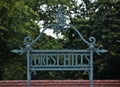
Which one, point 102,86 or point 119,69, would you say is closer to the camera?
point 102,86

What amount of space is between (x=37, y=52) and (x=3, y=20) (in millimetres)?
6044

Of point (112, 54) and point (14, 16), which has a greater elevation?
point (14, 16)

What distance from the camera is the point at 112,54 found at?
47.8 feet

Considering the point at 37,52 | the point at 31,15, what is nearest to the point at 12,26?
the point at 31,15

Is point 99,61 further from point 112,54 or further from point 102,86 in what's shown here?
point 102,86

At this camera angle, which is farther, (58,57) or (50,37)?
(50,37)

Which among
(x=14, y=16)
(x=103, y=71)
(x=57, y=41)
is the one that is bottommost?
(x=103, y=71)

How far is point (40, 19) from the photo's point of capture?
18.1m

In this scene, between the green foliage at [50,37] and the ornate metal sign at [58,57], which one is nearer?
the ornate metal sign at [58,57]

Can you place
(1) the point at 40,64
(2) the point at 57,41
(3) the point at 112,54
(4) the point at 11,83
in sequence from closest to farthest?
(1) the point at 40,64 → (4) the point at 11,83 → (3) the point at 112,54 → (2) the point at 57,41

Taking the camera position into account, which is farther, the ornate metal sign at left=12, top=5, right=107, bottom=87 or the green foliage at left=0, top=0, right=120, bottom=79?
the green foliage at left=0, top=0, right=120, bottom=79

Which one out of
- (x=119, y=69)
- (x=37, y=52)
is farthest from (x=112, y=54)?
(x=37, y=52)

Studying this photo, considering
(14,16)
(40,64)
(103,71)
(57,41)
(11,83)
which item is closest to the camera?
(40,64)

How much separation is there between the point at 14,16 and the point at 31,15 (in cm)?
138
